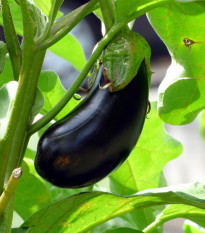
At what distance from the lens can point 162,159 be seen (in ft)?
2.89

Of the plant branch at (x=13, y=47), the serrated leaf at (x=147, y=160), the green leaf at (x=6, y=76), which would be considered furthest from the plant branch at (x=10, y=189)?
the serrated leaf at (x=147, y=160)

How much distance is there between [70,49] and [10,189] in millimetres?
499

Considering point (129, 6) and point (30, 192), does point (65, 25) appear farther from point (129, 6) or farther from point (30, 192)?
point (30, 192)

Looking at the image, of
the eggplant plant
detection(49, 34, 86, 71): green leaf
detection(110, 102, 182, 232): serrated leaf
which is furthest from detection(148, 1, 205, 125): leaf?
detection(49, 34, 86, 71): green leaf

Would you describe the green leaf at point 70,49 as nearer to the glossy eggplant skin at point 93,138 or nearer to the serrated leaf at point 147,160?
the serrated leaf at point 147,160

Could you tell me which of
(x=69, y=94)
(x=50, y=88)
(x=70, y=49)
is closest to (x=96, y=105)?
(x=69, y=94)

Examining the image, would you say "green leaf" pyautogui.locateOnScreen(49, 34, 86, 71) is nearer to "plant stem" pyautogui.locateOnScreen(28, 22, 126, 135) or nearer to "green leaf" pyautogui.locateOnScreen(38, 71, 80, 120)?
"green leaf" pyautogui.locateOnScreen(38, 71, 80, 120)

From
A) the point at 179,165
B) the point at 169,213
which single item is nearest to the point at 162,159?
the point at 169,213

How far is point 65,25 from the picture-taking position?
56 centimetres

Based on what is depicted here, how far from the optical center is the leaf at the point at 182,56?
0.60 m

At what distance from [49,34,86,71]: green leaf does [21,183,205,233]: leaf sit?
369 millimetres

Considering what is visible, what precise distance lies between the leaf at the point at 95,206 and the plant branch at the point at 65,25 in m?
0.16

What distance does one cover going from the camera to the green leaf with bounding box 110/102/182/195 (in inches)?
34.2

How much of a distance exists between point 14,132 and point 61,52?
0.46m
